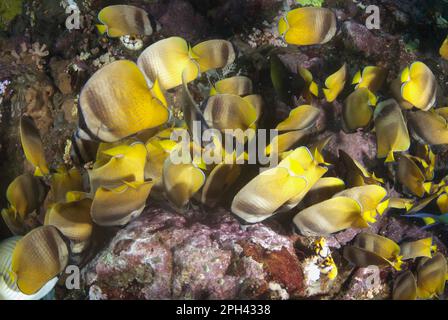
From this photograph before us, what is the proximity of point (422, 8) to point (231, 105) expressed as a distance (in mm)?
3070

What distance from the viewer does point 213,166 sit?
203 centimetres

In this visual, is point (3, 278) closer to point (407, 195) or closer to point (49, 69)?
point (49, 69)

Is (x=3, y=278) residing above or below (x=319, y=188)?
below

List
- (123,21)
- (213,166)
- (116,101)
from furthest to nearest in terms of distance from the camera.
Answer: (123,21) → (213,166) → (116,101)

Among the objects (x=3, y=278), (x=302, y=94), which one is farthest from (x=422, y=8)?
(x=3, y=278)

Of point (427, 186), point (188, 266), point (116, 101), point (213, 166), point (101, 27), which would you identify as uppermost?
point (101, 27)

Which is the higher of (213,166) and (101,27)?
(101,27)

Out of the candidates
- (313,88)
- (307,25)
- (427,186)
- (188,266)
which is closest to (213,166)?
(188,266)

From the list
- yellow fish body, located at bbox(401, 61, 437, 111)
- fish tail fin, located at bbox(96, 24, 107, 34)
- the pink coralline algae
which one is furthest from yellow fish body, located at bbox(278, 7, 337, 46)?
the pink coralline algae

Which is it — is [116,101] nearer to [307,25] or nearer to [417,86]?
[307,25]

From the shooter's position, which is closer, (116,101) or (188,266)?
(188,266)

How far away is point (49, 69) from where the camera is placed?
10.8 ft

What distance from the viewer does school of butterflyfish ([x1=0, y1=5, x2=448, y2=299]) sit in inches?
71.8
